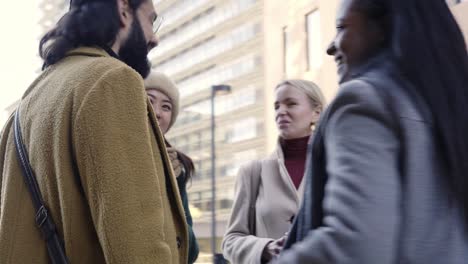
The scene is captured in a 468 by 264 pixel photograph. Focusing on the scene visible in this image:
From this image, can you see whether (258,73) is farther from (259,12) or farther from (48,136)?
(48,136)

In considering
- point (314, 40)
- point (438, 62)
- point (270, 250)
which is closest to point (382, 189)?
point (438, 62)

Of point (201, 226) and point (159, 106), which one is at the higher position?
point (159, 106)

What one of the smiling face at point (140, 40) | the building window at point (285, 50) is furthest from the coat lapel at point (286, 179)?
the building window at point (285, 50)

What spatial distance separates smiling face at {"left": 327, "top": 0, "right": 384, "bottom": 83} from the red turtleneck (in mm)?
1858

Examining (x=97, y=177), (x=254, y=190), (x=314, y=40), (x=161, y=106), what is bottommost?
(x=314, y=40)

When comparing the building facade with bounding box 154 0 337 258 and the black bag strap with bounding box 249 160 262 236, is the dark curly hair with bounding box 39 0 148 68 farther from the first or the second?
the building facade with bounding box 154 0 337 258

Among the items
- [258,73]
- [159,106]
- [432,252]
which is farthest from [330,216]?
[258,73]

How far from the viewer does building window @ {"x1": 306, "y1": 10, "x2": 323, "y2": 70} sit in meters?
16.3

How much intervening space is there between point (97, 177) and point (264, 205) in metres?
1.57

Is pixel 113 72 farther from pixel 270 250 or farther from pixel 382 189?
pixel 270 250

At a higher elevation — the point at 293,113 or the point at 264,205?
the point at 293,113

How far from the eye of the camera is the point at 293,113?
339cm

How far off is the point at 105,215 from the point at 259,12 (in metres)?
46.4

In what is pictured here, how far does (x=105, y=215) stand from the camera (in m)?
1.66
